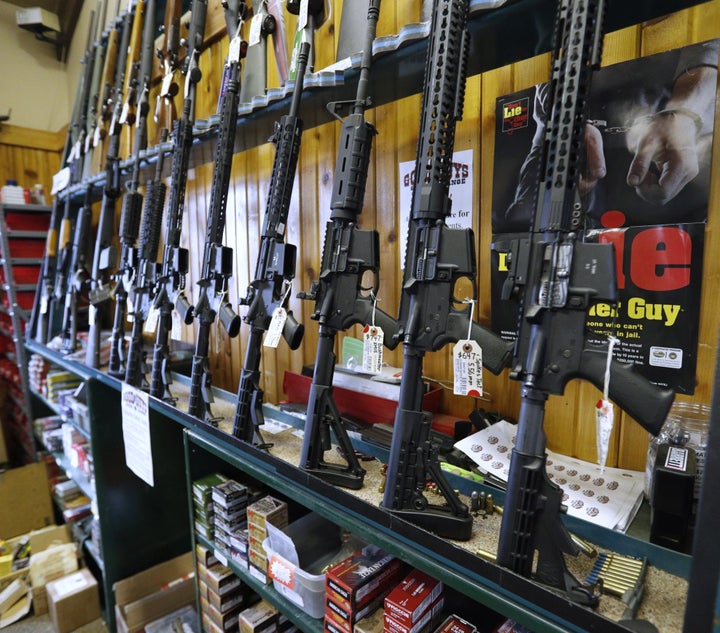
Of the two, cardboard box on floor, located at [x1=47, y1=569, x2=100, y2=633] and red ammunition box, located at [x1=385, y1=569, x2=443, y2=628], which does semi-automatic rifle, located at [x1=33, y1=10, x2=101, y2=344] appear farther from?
red ammunition box, located at [x1=385, y1=569, x2=443, y2=628]

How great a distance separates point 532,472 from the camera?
0.53m

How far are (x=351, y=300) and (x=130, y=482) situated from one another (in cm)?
140

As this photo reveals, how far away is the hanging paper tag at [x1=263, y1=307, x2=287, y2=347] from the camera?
2.99 feet

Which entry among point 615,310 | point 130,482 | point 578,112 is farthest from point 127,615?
point 578,112

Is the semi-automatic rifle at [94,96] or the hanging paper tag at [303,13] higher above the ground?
the semi-automatic rifle at [94,96]

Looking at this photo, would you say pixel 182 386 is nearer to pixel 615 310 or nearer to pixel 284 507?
pixel 284 507

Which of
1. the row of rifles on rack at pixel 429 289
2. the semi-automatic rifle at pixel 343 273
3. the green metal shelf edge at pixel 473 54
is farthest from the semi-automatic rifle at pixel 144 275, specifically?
the semi-automatic rifle at pixel 343 273

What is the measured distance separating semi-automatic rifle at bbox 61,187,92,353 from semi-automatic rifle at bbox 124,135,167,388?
64 cm

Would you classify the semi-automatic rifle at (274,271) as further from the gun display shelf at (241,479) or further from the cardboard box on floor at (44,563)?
the cardboard box on floor at (44,563)

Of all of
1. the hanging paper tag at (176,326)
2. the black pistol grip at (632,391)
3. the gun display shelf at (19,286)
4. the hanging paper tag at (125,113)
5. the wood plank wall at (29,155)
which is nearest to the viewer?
the black pistol grip at (632,391)

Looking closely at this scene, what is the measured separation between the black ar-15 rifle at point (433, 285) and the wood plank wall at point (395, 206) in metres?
0.26

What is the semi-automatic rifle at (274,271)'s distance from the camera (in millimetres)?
949

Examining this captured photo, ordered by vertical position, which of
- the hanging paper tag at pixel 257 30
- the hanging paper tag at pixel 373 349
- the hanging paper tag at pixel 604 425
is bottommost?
the hanging paper tag at pixel 604 425

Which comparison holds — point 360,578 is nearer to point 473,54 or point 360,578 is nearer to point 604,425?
point 604,425
